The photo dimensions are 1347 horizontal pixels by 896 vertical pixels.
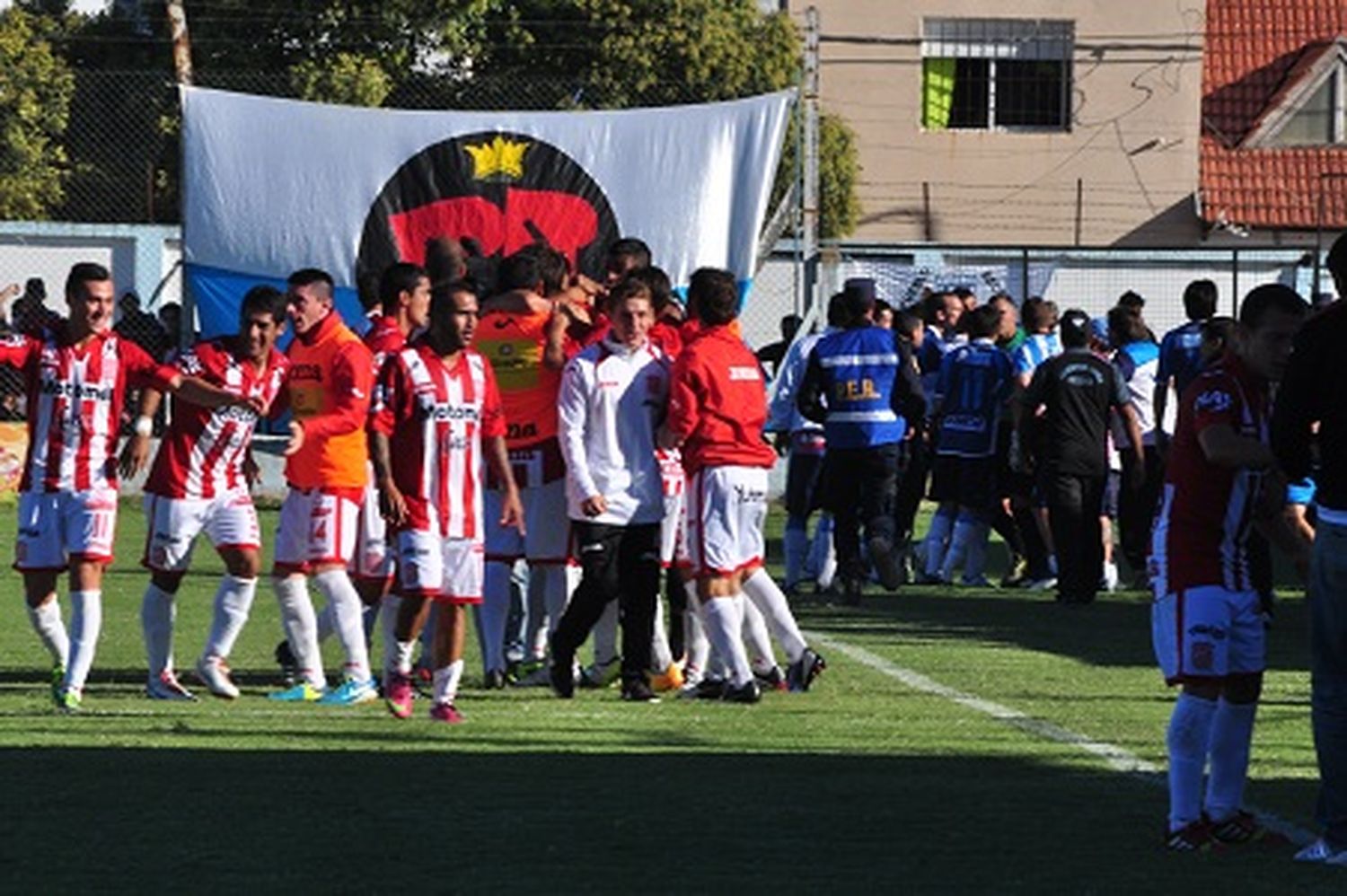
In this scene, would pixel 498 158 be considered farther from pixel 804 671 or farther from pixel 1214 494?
pixel 1214 494

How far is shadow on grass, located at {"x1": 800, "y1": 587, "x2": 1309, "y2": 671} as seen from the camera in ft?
55.7

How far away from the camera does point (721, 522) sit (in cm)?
1372

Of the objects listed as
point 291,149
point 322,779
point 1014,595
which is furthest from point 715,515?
point 291,149

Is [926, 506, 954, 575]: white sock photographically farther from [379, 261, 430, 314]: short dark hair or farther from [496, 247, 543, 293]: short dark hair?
[379, 261, 430, 314]: short dark hair

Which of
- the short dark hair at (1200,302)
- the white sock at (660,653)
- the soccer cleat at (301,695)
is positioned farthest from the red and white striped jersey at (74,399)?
the short dark hair at (1200,302)

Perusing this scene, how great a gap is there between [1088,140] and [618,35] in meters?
10.9

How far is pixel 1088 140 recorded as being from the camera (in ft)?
164

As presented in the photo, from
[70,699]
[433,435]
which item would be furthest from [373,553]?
[70,699]

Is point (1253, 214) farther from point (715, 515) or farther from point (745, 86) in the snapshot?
point (715, 515)

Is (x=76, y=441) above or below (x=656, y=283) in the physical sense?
below

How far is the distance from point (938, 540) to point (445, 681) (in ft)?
33.7

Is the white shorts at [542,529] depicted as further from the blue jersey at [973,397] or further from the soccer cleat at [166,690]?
the blue jersey at [973,397]

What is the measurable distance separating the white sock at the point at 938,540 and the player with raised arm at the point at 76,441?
990 centimetres

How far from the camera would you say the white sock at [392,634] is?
42.5 ft
